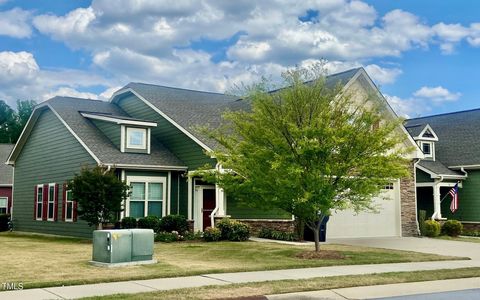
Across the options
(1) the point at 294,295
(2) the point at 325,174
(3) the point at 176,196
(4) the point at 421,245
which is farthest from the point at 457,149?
(1) the point at 294,295

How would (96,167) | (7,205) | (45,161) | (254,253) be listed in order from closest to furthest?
(254,253)
(96,167)
(45,161)
(7,205)

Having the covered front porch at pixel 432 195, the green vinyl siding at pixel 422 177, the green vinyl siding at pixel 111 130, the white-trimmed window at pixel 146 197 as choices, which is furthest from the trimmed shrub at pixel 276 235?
the green vinyl siding at pixel 422 177

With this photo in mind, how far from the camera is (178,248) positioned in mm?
18984

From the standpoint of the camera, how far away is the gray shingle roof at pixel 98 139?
79.0 feet

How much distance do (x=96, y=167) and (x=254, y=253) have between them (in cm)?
800

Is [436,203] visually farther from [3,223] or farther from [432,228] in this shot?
[3,223]

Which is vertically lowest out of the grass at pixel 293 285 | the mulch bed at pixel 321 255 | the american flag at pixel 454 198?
the grass at pixel 293 285

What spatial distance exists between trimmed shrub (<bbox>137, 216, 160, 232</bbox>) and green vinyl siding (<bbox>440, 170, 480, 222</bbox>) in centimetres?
1665

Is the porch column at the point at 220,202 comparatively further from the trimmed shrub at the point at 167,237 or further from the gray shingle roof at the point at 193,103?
the gray shingle roof at the point at 193,103

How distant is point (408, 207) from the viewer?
27641mm

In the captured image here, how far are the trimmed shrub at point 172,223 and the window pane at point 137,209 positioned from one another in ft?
4.46

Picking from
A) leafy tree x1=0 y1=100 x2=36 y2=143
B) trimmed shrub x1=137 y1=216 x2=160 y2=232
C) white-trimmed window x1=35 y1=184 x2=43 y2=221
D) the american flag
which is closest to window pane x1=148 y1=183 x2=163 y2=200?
trimmed shrub x1=137 y1=216 x2=160 y2=232

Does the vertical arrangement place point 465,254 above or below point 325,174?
below

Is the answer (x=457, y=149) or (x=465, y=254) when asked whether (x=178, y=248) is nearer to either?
(x=465, y=254)
